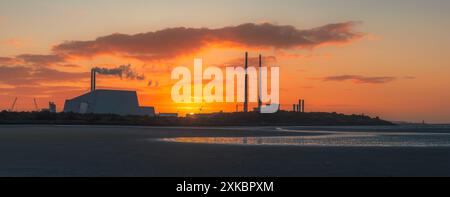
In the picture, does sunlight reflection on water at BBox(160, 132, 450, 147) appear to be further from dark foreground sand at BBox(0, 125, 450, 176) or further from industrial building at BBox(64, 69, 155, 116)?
industrial building at BBox(64, 69, 155, 116)

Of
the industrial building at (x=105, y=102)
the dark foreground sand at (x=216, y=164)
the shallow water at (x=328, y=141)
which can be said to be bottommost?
the shallow water at (x=328, y=141)

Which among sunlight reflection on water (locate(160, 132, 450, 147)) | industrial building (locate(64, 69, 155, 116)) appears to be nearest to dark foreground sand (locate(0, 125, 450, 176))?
sunlight reflection on water (locate(160, 132, 450, 147))

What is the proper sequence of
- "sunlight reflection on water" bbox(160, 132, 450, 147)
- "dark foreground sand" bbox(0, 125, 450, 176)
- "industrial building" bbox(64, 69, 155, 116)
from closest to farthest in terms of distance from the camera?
1. "dark foreground sand" bbox(0, 125, 450, 176)
2. "sunlight reflection on water" bbox(160, 132, 450, 147)
3. "industrial building" bbox(64, 69, 155, 116)

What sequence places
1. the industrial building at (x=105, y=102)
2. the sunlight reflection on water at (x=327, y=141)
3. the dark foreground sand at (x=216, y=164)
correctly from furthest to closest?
the industrial building at (x=105, y=102), the sunlight reflection on water at (x=327, y=141), the dark foreground sand at (x=216, y=164)

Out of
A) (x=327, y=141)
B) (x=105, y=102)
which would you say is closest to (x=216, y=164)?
(x=327, y=141)

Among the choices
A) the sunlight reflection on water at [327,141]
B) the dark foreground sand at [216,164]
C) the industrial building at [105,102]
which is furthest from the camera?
the industrial building at [105,102]

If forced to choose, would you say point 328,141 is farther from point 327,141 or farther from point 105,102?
point 105,102

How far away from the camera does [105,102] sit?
5561 inches

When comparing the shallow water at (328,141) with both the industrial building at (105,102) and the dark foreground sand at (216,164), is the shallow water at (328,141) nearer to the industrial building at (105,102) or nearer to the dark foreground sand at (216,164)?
the dark foreground sand at (216,164)

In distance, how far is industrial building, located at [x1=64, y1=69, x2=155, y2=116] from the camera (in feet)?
461

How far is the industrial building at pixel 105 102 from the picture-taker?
14050 centimetres

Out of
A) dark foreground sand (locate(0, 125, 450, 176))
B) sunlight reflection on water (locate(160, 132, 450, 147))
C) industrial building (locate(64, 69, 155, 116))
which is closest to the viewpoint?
dark foreground sand (locate(0, 125, 450, 176))

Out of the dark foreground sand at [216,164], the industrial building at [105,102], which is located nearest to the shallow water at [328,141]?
the dark foreground sand at [216,164]
